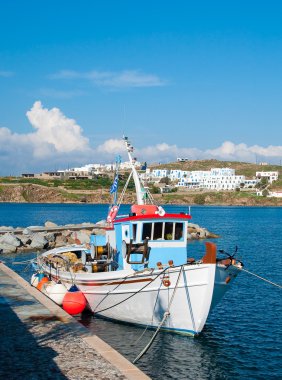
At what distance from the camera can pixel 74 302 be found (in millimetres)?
20281

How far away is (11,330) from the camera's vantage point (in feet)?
45.4

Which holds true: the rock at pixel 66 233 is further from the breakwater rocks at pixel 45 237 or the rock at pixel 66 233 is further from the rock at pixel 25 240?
the rock at pixel 25 240

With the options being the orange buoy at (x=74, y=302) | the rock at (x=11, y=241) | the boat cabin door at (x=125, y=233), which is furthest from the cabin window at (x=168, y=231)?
the rock at (x=11, y=241)

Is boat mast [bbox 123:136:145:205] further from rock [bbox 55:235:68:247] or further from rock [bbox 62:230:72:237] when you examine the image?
rock [bbox 62:230:72:237]

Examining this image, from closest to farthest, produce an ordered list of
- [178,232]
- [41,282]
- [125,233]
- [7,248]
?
[178,232]
[125,233]
[41,282]
[7,248]

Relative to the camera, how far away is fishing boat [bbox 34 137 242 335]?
669 inches

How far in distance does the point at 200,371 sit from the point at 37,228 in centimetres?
4641

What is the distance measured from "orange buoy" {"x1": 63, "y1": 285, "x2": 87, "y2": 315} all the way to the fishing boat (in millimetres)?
553

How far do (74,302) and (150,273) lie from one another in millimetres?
4180

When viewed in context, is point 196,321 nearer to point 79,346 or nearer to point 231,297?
point 79,346

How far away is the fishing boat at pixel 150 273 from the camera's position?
17.0 m

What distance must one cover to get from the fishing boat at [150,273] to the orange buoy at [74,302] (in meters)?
0.55

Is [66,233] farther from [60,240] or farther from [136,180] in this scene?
[136,180]

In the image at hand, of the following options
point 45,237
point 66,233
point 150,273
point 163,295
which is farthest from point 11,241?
point 163,295
